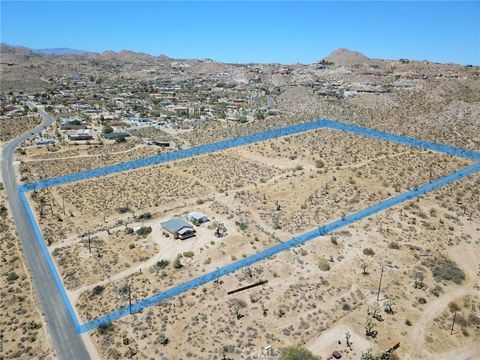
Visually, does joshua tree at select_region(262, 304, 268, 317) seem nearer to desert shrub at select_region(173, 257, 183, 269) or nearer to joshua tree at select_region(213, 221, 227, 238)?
desert shrub at select_region(173, 257, 183, 269)

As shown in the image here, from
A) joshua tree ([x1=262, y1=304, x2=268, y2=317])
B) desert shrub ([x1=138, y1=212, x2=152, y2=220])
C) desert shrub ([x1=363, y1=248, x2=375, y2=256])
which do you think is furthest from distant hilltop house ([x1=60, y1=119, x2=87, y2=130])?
joshua tree ([x1=262, y1=304, x2=268, y2=317])

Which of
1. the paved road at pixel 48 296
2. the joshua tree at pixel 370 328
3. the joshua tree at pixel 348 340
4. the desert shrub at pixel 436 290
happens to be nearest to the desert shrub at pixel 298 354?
the joshua tree at pixel 348 340

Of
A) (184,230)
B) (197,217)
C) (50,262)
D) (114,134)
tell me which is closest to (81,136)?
(114,134)

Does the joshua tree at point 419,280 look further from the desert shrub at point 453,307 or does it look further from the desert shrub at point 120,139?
the desert shrub at point 120,139

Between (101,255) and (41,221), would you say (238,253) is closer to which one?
(101,255)

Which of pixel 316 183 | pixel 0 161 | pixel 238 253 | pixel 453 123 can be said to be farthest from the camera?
pixel 453 123

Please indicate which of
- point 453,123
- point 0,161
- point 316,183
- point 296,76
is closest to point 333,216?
point 316,183
